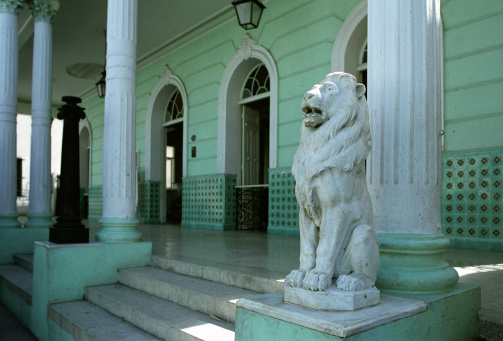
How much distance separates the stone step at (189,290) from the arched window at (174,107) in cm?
735

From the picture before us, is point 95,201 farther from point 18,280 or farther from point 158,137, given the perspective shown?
point 18,280

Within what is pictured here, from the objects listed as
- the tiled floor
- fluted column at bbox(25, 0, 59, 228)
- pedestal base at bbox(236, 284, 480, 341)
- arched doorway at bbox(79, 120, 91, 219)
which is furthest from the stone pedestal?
arched doorway at bbox(79, 120, 91, 219)

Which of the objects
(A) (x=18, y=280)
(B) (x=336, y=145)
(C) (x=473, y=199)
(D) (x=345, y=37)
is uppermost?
(D) (x=345, y=37)

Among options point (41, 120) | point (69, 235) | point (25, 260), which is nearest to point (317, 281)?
point (69, 235)

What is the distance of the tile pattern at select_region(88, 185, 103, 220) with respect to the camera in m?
14.2

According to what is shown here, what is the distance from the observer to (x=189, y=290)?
3.64m

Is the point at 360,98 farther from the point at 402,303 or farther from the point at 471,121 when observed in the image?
the point at 471,121

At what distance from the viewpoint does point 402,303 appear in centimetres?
226

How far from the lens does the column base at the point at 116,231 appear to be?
4969mm

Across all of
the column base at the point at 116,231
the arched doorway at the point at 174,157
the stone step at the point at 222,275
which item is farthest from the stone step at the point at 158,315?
the arched doorway at the point at 174,157

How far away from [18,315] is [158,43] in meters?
7.79

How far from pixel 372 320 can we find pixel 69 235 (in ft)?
13.3

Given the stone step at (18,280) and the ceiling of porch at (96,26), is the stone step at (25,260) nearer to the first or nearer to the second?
the stone step at (18,280)

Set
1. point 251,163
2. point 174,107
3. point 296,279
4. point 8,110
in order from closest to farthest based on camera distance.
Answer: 1. point 296,279
2. point 8,110
3. point 251,163
4. point 174,107
